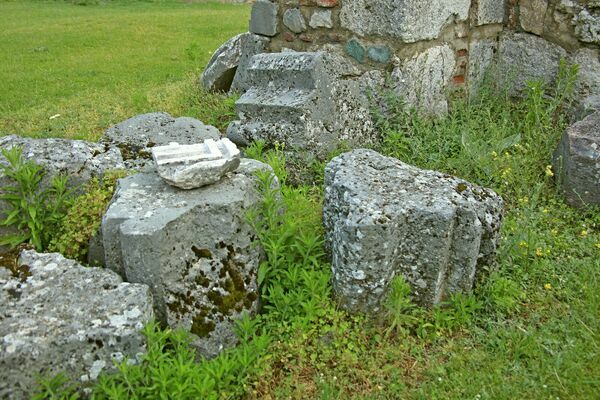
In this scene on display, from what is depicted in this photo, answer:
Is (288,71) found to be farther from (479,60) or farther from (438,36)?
(479,60)

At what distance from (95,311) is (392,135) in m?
2.88

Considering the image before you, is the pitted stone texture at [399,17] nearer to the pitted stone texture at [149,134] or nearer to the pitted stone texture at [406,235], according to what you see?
the pitted stone texture at [149,134]

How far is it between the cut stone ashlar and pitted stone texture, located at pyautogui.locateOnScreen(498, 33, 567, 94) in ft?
11.1

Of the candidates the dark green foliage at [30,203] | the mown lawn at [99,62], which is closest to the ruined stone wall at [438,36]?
the mown lawn at [99,62]

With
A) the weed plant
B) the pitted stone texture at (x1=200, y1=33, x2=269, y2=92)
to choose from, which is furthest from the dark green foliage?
the pitted stone texture at (x1=200, y1=33, x2=269, y2=92)

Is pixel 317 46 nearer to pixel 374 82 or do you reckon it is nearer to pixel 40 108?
pixel 374 82

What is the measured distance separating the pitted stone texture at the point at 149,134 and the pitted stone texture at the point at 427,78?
5.46 ft

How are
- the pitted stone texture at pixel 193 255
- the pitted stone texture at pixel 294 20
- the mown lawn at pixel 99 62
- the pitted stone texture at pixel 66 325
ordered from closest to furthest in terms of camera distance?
1. the pitted stone texture at pixel 66 325
2. the pitted stone texture at pixel 193 255
3. the pitted stone texture at pixel 294 20
4. the mown lawn at pixel 99 62

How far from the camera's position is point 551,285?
3.23m

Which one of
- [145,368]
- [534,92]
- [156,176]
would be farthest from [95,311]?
[534,92]

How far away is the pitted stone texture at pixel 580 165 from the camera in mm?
3977

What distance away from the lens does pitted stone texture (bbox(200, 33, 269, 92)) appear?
20.5ft

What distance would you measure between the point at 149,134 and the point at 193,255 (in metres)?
1.71

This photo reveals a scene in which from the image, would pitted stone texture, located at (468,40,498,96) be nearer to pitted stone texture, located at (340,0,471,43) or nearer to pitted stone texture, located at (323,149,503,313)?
pitted stone texture, located at (340,0,471,43)
